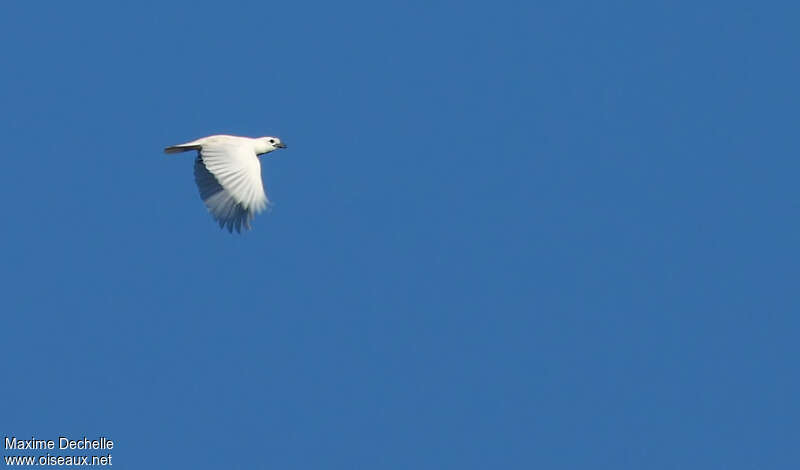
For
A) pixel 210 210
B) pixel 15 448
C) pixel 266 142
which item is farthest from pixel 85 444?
pixel 266 142

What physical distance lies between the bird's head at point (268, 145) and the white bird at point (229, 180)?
1.26 metres

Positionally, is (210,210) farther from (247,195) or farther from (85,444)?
(85,444)

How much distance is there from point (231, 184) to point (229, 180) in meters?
0.09

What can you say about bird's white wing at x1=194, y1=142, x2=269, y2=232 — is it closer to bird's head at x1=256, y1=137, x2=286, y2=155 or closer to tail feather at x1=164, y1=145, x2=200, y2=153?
tail feather at x1=164, y1=145, x2=200, y2=153

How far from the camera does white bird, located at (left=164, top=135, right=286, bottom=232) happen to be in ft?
108

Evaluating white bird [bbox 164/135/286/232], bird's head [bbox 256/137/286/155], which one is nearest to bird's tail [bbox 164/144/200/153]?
white bird [bbox 164/135/286/232]

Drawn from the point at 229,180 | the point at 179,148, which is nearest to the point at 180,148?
the point at 179,148

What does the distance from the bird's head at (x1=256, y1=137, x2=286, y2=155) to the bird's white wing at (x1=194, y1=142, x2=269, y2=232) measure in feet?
5.48

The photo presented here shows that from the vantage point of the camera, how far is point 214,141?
1345 inches

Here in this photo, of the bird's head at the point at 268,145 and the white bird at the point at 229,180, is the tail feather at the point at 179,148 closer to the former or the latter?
the white bird at the point at 229,180

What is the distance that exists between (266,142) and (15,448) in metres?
9.00

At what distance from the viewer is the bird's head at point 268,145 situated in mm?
35531

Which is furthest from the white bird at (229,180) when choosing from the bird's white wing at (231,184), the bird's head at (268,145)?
the bird's head at (268,145)

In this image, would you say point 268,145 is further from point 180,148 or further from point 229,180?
point 229,180
